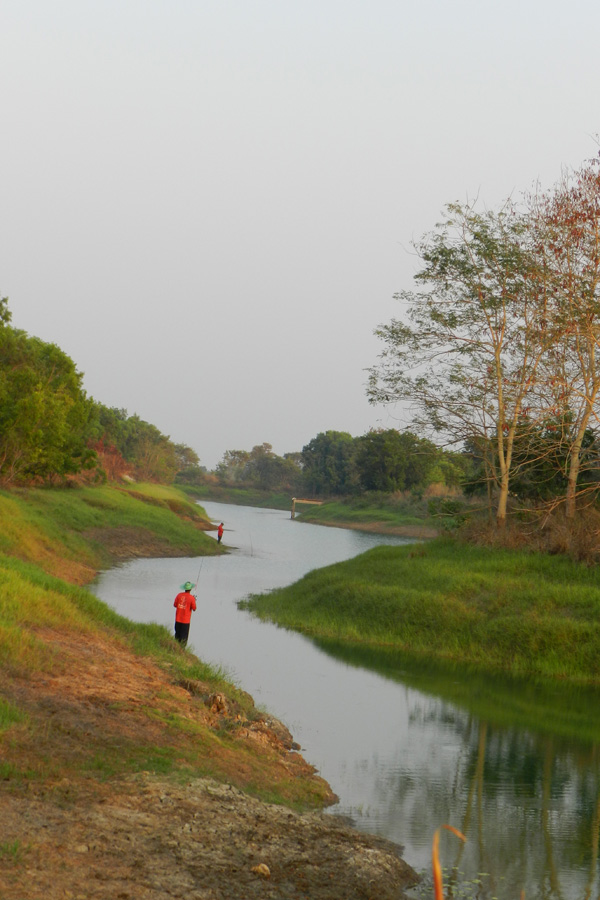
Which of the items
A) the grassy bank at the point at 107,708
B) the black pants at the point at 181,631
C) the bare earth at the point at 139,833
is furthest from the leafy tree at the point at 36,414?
the bare earth at the point at 139,833

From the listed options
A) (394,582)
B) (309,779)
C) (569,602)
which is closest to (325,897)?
(309,779)

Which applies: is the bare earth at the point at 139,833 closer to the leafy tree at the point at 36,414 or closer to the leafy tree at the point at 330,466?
the leafy tree at the point at 36,414

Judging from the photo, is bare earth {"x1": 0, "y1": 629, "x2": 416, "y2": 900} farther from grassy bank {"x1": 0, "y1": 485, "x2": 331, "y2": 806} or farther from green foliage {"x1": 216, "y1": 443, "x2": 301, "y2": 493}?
green foliage {"x1": 216, "y1": 443, "x2": 301, "y2": 493}

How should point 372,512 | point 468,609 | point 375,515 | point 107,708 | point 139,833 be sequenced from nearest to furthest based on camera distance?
point 139,833, point 107,708, point 468,609, point 375,515, point 372,512

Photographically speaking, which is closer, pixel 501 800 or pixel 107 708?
pixel 107 708

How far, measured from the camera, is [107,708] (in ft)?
33.9

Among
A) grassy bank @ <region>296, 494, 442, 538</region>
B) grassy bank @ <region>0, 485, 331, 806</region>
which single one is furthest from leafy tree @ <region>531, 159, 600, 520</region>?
grassy bank @ <region>296, 494, 442, 538</region>

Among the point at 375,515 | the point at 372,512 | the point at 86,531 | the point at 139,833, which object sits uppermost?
the point at 372,512

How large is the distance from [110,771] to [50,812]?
1.36 metres

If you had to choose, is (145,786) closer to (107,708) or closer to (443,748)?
(107,708)

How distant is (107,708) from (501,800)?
4894 millimetres

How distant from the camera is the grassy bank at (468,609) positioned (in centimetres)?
2062

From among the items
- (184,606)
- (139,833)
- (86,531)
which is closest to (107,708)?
(139,833)

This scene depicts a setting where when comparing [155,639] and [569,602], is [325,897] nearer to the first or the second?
[155,639]
